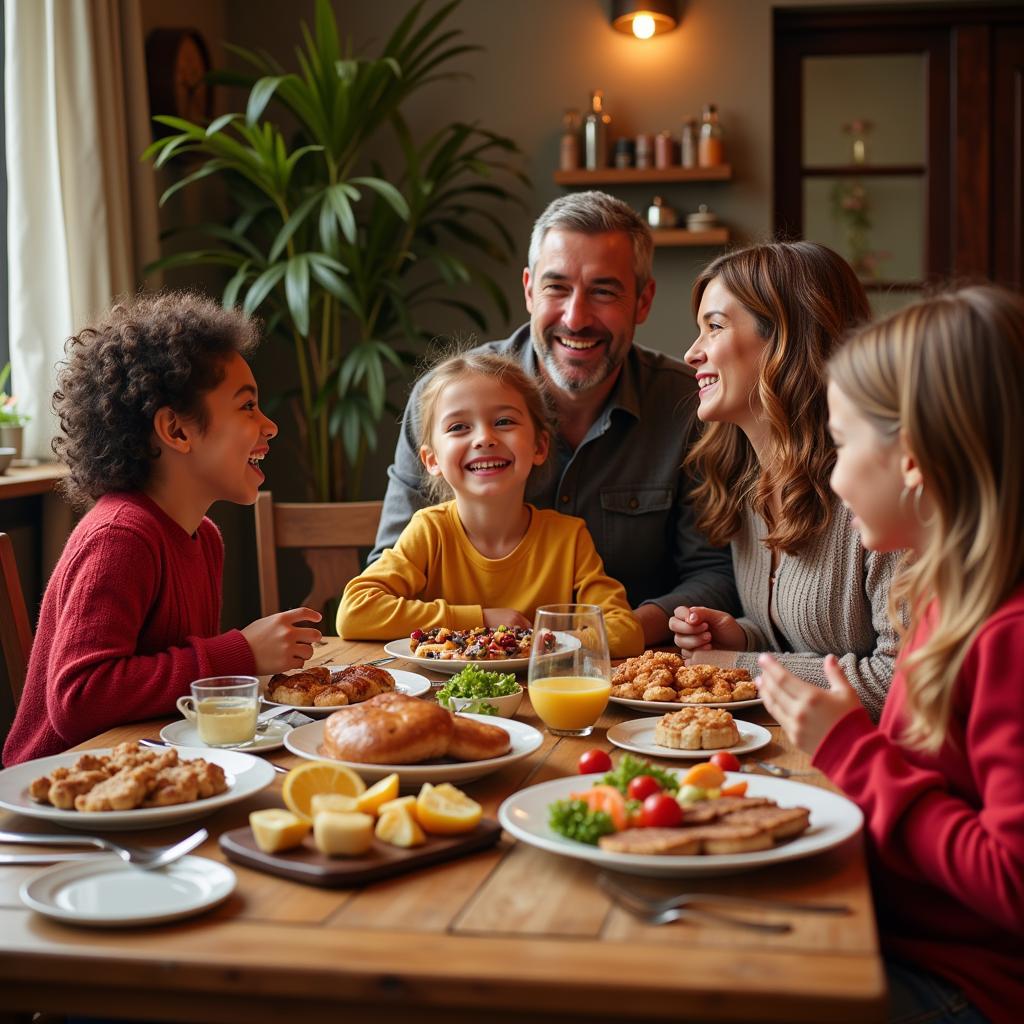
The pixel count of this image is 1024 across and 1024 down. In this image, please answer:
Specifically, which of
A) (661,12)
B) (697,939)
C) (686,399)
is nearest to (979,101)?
(661,12)

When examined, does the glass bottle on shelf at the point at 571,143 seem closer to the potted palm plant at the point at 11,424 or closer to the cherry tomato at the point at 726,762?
the potted palm plant at the point at 11,424

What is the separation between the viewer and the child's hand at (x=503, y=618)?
2.12 m

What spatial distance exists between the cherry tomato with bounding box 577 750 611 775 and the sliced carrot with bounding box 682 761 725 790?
0.36 ft

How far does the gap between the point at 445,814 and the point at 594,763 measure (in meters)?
0.25

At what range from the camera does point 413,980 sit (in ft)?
2.93

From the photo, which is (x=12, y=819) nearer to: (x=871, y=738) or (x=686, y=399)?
(x=871, y=738)

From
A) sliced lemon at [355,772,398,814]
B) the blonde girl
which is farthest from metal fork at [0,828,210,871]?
the blonde girl

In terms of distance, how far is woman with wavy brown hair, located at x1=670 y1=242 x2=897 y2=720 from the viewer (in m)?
1.99

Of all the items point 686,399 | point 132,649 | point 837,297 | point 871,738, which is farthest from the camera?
point 686,399

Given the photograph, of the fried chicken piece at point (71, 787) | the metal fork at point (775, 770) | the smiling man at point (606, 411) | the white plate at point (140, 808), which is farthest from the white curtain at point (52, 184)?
the metal fork at point (775, 770)

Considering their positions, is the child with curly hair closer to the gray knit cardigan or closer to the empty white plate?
the empty white plate

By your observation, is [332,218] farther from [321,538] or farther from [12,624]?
[12,624]

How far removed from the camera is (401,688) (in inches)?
69.4

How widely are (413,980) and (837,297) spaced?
1.56m
